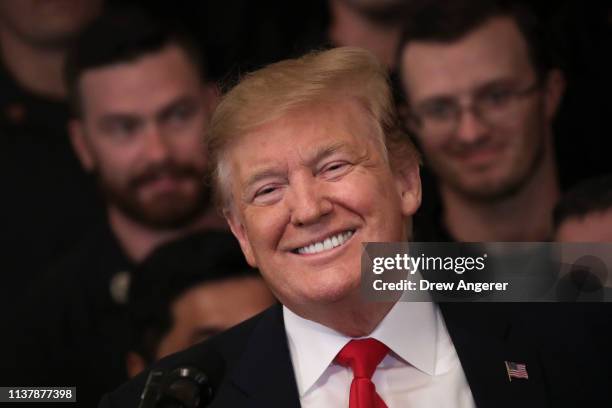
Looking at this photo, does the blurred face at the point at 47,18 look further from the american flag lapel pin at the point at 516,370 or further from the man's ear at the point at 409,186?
the american flag lapel pin at the point at 516,370

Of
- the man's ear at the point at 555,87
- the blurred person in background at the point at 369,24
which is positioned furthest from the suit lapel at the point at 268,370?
the man's ear at the point at 555,87

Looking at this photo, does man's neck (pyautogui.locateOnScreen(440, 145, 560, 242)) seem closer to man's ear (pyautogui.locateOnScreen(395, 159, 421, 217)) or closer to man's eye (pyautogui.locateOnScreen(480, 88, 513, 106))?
man's eye (pyautogui.locateOnScreen(480, 88, 513, 106))

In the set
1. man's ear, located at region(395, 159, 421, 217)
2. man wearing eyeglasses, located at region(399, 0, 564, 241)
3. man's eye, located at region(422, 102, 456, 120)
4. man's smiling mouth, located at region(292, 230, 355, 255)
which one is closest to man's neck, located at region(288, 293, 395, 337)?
man's smiling mouth, located at region(292, 230, 355, 255)

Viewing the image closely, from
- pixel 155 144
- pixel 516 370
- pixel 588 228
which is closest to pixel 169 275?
pixel 155 144

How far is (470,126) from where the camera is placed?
2.88 meters

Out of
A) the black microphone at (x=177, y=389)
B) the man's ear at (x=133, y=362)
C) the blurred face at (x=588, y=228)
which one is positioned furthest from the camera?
the man's ear at (x=133, y=362)

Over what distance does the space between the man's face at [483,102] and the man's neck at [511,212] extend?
4 cm

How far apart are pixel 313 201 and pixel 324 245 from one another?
9 centimetres

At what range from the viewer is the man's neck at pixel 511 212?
9.54 feet

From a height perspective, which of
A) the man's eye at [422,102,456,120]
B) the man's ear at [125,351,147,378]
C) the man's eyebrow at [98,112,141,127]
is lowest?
the man's ear at [125,351,147,378]

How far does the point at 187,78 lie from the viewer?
120 inches

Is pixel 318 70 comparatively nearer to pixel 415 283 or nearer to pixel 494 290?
pixel 415 283

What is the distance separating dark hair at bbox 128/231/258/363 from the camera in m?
2.95

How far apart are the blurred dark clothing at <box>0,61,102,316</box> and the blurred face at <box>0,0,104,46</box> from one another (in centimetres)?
16
